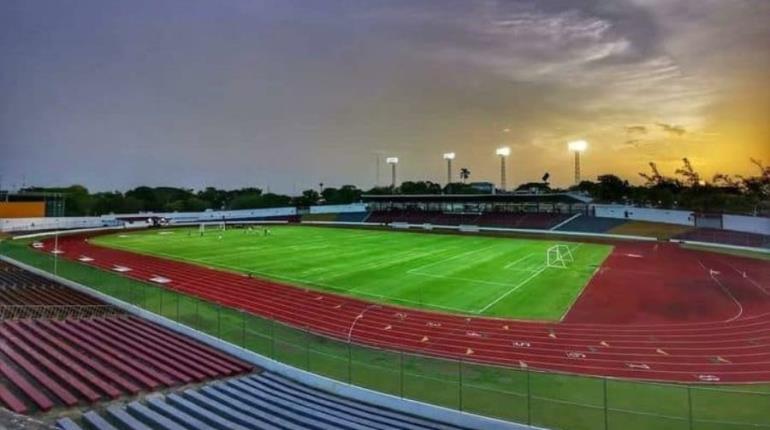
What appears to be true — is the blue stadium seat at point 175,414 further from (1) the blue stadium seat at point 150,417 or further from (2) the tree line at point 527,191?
(2) the tree line at point 527,191

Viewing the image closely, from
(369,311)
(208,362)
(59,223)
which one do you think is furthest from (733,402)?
(59,223)

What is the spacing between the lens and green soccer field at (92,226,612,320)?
26.6 m

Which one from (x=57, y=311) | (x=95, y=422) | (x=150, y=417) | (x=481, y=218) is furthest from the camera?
(x=481, y=218)

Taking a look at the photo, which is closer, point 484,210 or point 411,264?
point 411,264

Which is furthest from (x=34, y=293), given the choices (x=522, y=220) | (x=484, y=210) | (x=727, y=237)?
(x=484, y=210)

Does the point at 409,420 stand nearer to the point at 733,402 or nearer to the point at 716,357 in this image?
the point at 733,402

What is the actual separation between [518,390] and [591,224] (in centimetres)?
5663

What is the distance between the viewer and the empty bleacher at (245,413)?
10.6 m

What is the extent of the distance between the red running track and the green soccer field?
1.69 m

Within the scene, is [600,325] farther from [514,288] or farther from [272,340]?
[272,340]

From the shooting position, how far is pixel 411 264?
38.2 meters

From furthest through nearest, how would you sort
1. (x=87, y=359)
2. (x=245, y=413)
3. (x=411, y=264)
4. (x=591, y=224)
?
(x=591, y=224), (x=411, y=264), (x=87, y=359), (x=245, y=413)

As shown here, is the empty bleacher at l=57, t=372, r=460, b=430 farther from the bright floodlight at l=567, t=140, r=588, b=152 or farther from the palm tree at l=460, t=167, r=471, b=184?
the palm tree at l=460, t=167, r=471, b=184

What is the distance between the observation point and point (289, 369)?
1441 centimetres
